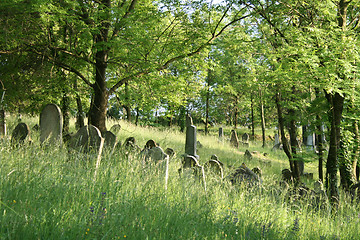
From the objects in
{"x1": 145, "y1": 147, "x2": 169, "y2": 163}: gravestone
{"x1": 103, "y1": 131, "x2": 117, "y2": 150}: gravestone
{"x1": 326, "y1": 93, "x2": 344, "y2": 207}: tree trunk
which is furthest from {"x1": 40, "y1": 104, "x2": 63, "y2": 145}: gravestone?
{"x1": 326, "y1": 93, "x2": 344, "y2": 207}: tree trunk

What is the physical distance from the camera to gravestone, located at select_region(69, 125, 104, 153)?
5.92 metres

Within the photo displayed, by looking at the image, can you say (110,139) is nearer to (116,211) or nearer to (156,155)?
(156,155)

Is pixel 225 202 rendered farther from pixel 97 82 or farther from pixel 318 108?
Result: pixel 97 82

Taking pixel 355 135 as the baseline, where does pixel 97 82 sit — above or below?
above

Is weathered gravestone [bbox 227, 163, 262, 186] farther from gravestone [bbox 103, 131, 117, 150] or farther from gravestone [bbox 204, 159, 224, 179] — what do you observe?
gravestone [bbox 103, 131, 117, 150]

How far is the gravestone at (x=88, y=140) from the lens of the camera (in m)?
5.92

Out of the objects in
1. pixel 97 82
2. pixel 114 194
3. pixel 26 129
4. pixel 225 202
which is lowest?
pixel 225 202

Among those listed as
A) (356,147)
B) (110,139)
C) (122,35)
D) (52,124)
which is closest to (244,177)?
(110,139)

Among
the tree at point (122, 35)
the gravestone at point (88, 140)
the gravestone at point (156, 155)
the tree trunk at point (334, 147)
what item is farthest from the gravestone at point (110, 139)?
the tree trunk at point (334, 147)

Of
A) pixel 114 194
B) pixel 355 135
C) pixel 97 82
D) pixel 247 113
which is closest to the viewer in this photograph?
pixel 114 194

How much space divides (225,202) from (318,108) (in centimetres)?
594

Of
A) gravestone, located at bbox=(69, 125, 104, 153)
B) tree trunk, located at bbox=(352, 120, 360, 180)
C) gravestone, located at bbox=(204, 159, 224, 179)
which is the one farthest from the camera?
tree trunk, located at bbox=(352, 120, 360, 180)

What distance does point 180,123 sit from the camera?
109 ft

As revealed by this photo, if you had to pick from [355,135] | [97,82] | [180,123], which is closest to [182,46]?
[97,82]
